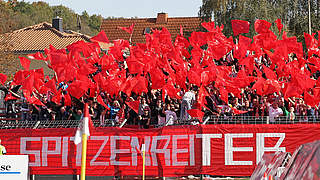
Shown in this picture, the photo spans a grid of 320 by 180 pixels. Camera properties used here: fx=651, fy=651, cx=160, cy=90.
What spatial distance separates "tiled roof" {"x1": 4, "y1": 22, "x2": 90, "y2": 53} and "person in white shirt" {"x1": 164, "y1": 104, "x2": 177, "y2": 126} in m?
46.1

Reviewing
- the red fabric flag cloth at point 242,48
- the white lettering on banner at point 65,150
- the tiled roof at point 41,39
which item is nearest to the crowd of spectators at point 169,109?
the white lettering on banner at point 65,150

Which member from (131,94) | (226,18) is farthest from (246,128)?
(226,18)

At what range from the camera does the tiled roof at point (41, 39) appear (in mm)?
63312

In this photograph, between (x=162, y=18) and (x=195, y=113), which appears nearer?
(x=195, y=113)

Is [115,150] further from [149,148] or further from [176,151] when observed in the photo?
[176,151]

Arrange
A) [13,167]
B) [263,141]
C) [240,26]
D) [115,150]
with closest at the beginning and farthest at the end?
1. [13,167]
2. [263,141]
3. [115,150]
4. [240,26]

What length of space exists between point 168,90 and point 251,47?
350 centimetres

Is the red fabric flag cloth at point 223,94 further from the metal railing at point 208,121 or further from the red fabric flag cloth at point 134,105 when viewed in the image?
the red fabric flag cloth at point 134,105

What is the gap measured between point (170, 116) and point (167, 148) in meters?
0.87

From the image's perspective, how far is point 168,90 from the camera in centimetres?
1755

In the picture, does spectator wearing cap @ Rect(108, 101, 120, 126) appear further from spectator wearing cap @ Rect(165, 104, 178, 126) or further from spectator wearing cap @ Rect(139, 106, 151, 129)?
spectator wearing cap @ Rect(165, 104, 178, 126)

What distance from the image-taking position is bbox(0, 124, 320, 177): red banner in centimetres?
1472

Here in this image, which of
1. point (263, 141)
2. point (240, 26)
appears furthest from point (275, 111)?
point (240, 26)

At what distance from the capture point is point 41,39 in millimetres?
66000
